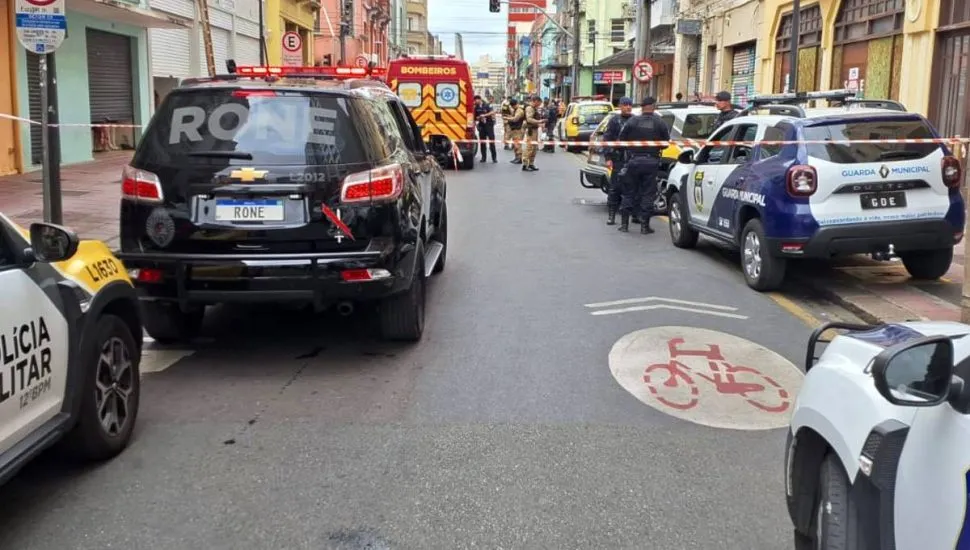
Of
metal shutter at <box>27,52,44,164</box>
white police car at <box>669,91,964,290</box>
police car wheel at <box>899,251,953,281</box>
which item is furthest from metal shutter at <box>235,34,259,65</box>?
police car wheel at <box>899,251,953,281</box>

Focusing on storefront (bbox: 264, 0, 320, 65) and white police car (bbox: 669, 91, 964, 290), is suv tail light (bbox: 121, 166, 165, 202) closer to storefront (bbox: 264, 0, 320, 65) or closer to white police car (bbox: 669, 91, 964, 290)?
white police car (bbox: 669, 91, 964, 290)

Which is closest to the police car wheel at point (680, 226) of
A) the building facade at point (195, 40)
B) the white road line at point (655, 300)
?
the white road line at point (655, 300)

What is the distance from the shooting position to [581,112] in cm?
3009

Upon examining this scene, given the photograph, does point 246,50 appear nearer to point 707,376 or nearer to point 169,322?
point 169,322

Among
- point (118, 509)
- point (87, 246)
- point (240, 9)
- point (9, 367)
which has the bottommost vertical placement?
point (118, 509)

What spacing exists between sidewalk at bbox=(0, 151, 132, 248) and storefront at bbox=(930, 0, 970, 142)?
14018 millimetres

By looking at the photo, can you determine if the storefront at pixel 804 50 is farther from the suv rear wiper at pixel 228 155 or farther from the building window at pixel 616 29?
the building window at pixel 616 29

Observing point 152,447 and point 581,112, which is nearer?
point 152,447

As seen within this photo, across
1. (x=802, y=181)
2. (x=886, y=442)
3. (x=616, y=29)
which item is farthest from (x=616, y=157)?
(x=616, y=29)

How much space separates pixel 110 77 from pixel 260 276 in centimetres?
1919

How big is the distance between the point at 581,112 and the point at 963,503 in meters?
28.6

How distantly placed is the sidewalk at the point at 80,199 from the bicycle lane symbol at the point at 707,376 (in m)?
6.95

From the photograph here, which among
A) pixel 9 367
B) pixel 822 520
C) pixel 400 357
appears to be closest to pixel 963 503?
pixel 822 520

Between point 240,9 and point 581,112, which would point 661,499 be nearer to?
point 581,112
